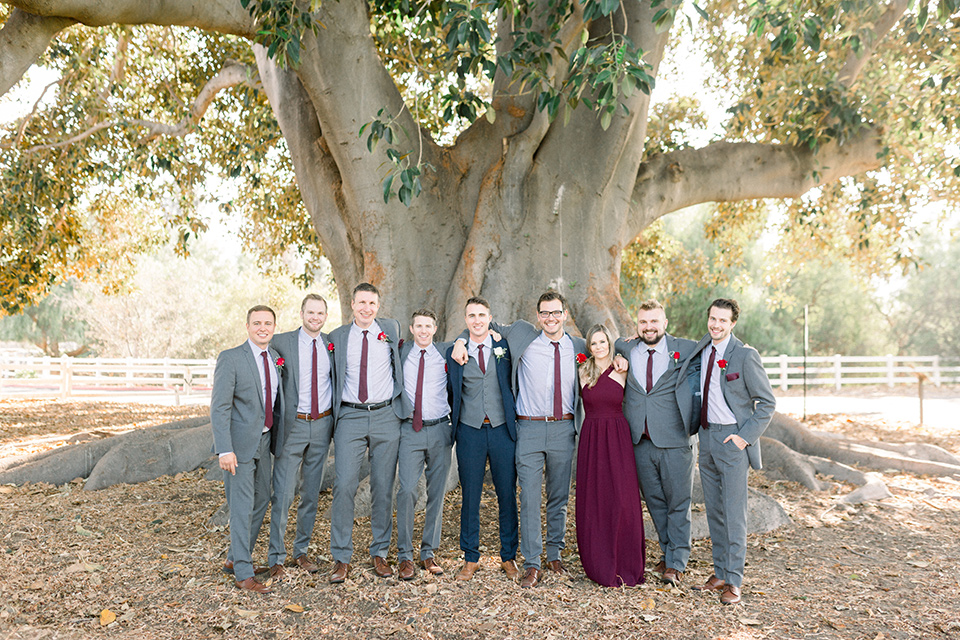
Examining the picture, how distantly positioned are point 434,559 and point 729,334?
2376 millimetres

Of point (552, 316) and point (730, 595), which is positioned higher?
point (552, 316)

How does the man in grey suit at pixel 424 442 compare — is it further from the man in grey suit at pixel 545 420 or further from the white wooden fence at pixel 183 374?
the white wooden fence at pixel 183 374

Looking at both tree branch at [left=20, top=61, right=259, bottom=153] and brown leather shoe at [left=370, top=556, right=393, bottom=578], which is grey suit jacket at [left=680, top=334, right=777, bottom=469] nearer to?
brown leather shoe at [left=370, top=556, right=393, bottom=578]

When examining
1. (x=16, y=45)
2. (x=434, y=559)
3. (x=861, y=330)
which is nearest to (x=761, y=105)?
(x=434, y=559)

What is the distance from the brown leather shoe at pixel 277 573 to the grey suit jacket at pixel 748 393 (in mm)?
2911

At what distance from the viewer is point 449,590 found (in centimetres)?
418

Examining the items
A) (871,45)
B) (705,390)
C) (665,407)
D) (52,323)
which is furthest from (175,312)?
(705,390)

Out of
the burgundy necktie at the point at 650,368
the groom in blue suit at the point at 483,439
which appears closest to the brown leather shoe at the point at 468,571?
the groom in blue suit at the point at 483,439

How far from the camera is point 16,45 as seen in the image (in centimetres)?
481

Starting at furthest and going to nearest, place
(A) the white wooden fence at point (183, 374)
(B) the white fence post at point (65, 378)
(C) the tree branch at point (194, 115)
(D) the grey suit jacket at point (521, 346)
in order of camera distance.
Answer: (A) the white wooden fence at point (183, 374) < (B) the white fence post at point (65, 378) < (C) the tree branch at point (194, 115) < (D) the grey suit jacket at point (521, 346)

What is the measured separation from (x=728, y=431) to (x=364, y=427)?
2.23m

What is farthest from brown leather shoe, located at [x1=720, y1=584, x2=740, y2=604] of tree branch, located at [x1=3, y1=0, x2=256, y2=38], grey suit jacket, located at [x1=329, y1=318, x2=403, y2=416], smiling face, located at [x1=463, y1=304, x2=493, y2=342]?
tree branch, located at [x1=3, y1=0, x2=256, y2=38]

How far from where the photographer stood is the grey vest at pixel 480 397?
4406mm

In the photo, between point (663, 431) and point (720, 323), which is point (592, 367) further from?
point (720, 323)
